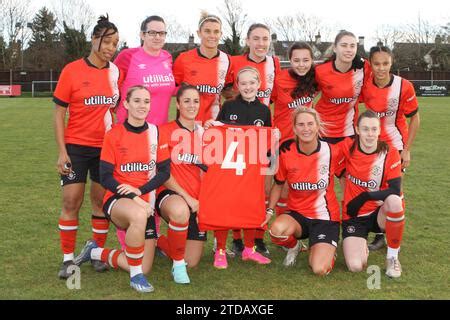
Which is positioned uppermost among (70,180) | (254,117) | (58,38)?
(58,38)

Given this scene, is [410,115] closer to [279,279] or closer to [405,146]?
[405,146]

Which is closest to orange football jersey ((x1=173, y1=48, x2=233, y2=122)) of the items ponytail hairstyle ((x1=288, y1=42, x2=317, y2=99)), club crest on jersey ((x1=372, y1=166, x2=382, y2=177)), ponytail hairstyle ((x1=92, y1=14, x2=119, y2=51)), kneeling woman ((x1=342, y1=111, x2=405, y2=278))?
ponytail hairstyle ((x1=288, y1=42, x2=317, y2=99))

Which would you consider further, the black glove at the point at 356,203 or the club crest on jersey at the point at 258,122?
the club crest on jersey at the point at 258,122

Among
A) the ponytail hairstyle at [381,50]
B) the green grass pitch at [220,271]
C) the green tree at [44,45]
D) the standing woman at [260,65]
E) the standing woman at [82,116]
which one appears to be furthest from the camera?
the green tree at [44,45]

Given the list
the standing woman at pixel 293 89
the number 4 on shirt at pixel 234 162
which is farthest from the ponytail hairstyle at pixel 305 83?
the number 4 on shirt at pixel 234 162

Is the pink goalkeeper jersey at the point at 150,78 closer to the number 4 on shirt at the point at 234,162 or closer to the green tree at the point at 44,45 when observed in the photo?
the number 4 on shirt at the point at 234,162

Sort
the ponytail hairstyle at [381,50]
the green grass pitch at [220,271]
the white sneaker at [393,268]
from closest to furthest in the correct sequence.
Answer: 1. the green grass pitch at [220,271]
2. the white sneaker at [393,268]
3. the ponytail hairstyle at [381,50]

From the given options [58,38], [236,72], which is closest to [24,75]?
[58,38]

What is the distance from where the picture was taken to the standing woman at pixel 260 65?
493 centimetres

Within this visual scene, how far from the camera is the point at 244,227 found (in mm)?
4543

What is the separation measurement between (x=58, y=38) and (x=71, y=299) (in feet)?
179

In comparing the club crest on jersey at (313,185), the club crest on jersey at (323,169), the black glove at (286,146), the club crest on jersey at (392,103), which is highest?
the club crest on jersey at (392,103)

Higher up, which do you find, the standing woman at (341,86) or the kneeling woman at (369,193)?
the standing woman at (341,86)

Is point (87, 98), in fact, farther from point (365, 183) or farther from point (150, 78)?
point (365, 183)
